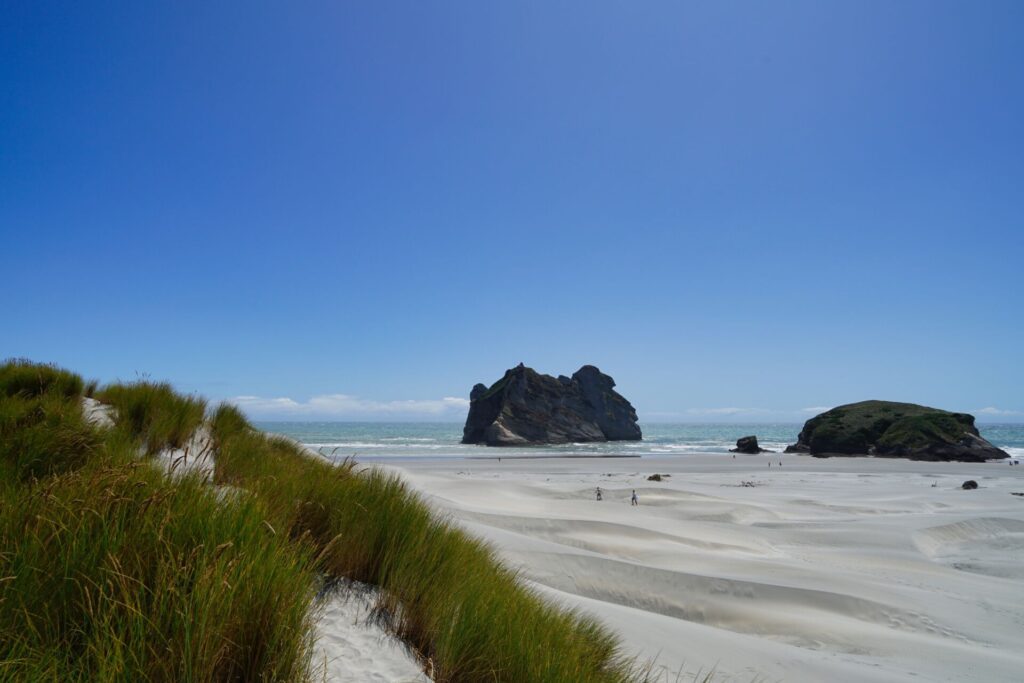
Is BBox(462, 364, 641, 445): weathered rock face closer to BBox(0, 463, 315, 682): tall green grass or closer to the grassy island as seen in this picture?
the grassy island

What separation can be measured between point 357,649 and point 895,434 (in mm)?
66119

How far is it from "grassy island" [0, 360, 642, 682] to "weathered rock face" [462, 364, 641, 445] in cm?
7443

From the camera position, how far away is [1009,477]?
1328 inches

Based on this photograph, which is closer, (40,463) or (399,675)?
(399,675)

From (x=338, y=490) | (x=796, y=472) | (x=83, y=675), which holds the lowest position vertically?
(x=796, y=472)

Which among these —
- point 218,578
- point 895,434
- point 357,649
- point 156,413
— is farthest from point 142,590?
point 895,434

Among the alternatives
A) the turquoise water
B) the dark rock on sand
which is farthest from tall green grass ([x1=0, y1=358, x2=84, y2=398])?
the dark rock on sand

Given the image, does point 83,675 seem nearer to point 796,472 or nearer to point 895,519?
point 895,519

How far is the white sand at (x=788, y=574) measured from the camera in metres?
6.55

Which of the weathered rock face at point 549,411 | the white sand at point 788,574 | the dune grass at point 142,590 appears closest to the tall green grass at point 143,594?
the dune grass at point 142,590

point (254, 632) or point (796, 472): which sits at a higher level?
point (254, 632)

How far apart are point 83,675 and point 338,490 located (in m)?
2.38

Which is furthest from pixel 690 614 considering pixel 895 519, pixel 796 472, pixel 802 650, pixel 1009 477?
pixel 1009 477

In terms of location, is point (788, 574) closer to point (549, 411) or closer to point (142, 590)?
point (142, 590)
